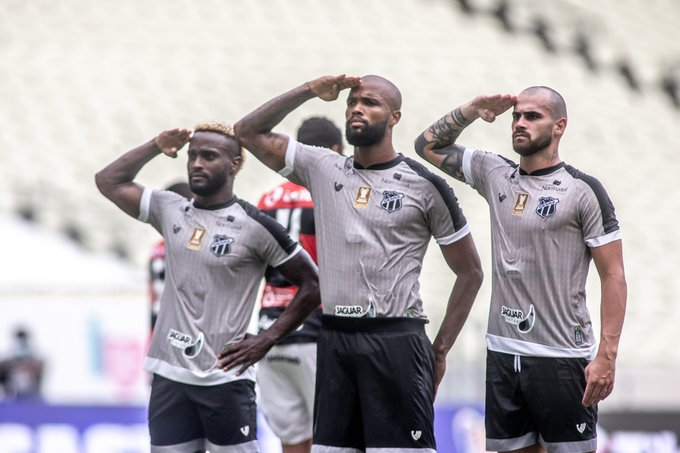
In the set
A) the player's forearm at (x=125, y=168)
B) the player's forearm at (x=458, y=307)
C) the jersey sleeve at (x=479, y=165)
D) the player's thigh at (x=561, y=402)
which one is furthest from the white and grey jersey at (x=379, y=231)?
the player's forearm at (x=125, y=168)

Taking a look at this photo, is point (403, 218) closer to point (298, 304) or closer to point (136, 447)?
point (298, 304)

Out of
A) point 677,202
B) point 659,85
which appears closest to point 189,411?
point 677,202

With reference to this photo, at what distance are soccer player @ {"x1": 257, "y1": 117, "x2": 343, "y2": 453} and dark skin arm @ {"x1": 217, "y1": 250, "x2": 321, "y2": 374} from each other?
776 millimetres

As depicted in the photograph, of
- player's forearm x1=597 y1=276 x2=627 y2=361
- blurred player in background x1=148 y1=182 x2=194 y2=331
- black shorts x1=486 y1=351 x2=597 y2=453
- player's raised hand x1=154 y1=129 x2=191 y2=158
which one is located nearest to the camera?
player's forearm x1=597 y1=276 x2=627 y2=361

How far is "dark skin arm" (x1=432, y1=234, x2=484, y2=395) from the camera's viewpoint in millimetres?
7133

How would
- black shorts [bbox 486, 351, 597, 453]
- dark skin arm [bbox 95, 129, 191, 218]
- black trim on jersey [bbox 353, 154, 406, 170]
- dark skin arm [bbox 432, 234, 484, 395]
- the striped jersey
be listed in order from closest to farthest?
black shorts [bbox 486, 351, 597, 453] → black trim on jersey [bbox 353, 154, 406, 170] → dark skin arm [bbox 432, 234, 484, 395] → dark skin arm [bbox 95, 129, 191, 218] → the striped jersey

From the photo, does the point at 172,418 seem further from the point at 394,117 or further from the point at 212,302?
the point at 394,117

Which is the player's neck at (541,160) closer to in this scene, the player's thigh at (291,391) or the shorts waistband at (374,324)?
the shorts waistband at (374,324)

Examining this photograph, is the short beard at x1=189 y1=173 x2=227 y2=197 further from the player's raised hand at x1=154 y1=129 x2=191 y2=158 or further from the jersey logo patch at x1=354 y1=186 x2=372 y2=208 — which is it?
the jersey logo patch at x1=354 y1=186 x2=372 y2=208

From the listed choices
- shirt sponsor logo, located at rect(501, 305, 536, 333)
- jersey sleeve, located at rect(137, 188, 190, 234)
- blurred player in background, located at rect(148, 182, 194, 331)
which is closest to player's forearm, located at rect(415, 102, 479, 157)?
shirt sponsor logo, located at rect(501, 305, 536, 333)

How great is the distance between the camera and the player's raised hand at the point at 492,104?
23.3 feet

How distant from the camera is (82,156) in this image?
74.2 ft

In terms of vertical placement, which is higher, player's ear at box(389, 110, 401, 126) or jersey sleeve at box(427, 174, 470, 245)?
player's ear at box(389, 110, 401, 126)

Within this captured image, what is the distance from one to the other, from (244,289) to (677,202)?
17162 mm
